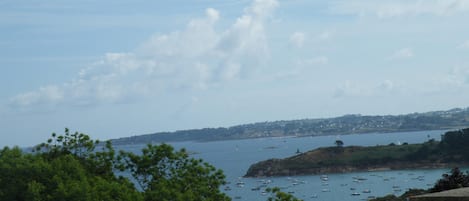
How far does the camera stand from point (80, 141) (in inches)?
936

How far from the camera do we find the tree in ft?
72.1

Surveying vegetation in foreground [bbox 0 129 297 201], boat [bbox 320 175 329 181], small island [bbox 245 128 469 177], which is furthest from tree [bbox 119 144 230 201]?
small island [bbox 245 128 469 177]

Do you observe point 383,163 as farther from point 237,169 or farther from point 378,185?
point 237,169

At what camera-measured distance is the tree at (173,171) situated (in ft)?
72.1

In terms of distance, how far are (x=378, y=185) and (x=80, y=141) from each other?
7129 cm

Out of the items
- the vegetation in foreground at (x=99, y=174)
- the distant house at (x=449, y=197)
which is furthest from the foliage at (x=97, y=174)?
the distant house at (x=449, y=197)

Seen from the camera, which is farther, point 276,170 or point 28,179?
point 276,170

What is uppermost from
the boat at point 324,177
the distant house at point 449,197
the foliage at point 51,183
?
the foliage at point 51,183

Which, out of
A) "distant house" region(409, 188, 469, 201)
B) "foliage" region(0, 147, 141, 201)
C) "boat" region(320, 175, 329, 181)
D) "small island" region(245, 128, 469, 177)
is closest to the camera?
→ "distant house" region(409, 188, 469, 201)

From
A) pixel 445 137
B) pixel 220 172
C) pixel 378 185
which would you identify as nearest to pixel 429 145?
pixel 445 137

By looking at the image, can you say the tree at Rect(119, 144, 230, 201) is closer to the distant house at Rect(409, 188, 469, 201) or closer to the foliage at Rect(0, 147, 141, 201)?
the foliage at Rect(0, 147, 141, 201)

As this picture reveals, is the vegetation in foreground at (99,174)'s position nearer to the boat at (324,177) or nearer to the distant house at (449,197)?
the distant house at (449,197)

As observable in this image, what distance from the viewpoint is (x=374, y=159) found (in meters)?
113

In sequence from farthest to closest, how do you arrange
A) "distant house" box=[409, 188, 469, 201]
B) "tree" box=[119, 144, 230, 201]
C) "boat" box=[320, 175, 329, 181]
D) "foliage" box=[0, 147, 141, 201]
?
"boat" box=[320, 175, 329, 181] < "tree" box=[119, 144, 230, 201] < "foliage" box=[0, 147, 141, 201] < "distant house" box=[409, 188, 469, 201]
